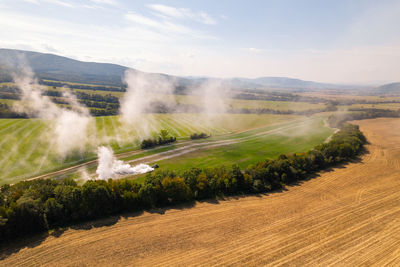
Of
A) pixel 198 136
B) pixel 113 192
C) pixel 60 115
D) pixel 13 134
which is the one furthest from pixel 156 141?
pixel 60 115

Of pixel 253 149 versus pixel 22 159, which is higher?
pixel 253 149

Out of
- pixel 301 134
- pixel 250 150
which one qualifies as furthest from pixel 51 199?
pixel 301 134

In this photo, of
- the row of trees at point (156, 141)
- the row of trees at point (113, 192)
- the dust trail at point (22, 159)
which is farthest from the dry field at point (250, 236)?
the row of trees at point (156, 141)

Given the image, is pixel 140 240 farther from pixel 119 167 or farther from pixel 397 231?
pixel 397 231

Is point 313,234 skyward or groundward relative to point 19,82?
groundward

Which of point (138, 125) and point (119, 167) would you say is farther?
point (138, 125)

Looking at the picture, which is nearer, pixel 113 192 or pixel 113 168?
pixel 113 192

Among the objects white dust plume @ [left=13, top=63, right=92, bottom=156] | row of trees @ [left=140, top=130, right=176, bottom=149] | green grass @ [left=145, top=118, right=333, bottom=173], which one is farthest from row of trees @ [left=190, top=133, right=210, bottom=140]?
white dust plume @ [left=13, top=63, right=92, bottom=156]

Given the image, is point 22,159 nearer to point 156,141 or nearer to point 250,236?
point 156,141

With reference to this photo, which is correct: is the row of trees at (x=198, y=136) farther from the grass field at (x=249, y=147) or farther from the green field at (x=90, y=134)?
the grass field at (x=249, y=147)
